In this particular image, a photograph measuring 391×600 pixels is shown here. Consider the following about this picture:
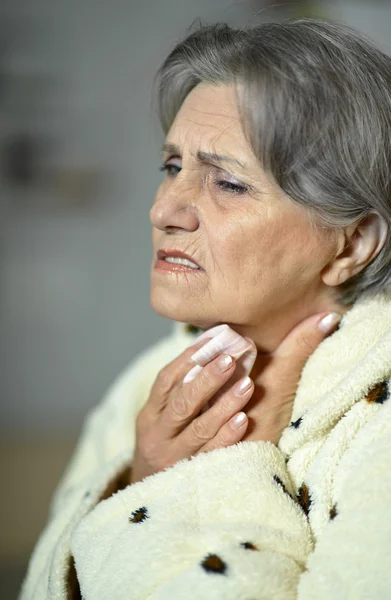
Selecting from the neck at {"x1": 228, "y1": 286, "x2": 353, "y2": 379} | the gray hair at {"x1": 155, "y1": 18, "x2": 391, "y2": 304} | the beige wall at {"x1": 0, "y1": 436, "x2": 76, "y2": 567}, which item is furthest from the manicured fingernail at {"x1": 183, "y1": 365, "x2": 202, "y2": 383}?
the beige wall at {"x1": 0, "y1": 436, "x2": 76, "y2": 567}

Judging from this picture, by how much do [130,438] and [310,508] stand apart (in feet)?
2.04

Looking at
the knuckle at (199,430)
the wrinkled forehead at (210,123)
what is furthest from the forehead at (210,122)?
the knuckle at (199,430)

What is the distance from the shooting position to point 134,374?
1.64m

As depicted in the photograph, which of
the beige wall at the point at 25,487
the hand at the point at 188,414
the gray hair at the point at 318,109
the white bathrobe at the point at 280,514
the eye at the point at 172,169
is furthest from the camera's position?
the beige wall at the point at 25,487

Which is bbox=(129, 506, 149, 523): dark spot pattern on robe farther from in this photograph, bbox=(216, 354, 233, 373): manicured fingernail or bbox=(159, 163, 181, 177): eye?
bbox=(159, 163, 181, 177): eye

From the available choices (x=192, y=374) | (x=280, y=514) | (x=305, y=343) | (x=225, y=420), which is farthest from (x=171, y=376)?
(x=280, y=514)

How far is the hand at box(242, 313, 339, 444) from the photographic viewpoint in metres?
1.16

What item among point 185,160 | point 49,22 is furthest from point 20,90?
point 185,160

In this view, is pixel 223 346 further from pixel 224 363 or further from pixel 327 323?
pixel 327 323

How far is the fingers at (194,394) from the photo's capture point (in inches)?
45.5

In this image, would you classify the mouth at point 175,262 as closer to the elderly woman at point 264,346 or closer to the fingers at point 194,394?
the elderly woman at point 264,346

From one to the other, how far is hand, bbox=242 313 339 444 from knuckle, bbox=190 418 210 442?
69 millimetres

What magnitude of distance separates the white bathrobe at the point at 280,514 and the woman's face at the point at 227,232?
0.15 meters

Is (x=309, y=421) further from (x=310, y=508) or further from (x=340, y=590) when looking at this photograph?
(x=340, y=590)
